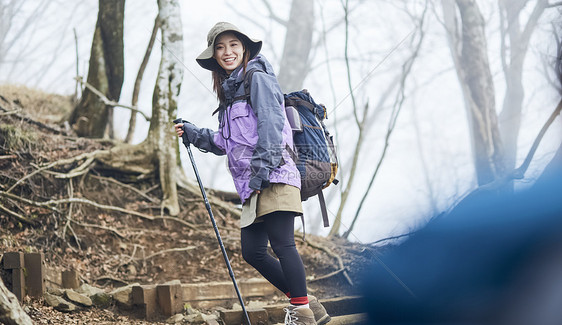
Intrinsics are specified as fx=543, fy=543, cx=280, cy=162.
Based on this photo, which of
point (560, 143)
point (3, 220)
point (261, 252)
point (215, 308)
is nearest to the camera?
point (261, 252)

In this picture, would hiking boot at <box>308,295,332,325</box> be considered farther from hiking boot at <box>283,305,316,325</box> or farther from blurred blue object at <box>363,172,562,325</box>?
blurred blue object at <box>363,172,562,325</box>

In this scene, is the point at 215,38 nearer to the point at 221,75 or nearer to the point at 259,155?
the point at 221,75

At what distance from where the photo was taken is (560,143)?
383cm

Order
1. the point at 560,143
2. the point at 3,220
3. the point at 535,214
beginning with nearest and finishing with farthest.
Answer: the point at 535,214 → the point at 560,143 → the point at 3,220

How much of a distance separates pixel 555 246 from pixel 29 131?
17.2ft

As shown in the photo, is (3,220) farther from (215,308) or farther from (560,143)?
(560,143)

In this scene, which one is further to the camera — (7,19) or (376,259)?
(7,19)

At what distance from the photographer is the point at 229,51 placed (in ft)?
10.0

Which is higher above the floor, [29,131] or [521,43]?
[521,43]

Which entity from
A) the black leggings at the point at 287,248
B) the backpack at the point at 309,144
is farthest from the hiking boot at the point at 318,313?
the backpack at the point at 309,144

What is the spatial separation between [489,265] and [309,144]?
1.32 meters

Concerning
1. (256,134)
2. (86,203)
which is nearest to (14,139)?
(86,203)

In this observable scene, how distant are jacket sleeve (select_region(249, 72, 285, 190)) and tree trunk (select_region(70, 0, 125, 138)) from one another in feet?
15.4

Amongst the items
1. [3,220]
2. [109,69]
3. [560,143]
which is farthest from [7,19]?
[560,143]
